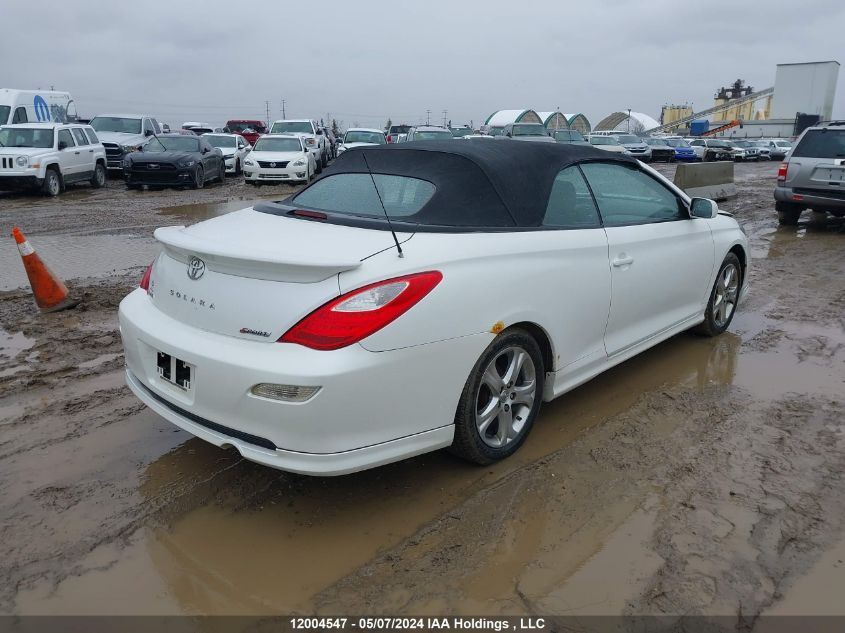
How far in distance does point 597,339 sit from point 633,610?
1772 millimetres

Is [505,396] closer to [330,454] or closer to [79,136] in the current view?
[330,454]

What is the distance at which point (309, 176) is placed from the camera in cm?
2042

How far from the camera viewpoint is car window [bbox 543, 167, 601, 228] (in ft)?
12.6

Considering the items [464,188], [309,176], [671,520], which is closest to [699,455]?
[671,520]

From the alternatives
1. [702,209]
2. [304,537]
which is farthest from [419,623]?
[702,209]

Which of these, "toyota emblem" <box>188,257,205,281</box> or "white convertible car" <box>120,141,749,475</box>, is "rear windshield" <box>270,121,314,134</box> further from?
"toyota emblem" <box>188,257,205,281</box>

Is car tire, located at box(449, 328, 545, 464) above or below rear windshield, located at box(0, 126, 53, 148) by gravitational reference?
below

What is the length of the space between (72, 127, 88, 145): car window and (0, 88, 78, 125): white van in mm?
3494

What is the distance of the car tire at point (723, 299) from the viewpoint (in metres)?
5.52

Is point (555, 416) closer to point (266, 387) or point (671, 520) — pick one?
point (671, 520)

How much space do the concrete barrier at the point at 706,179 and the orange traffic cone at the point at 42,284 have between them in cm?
1177

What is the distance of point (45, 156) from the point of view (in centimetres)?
1636

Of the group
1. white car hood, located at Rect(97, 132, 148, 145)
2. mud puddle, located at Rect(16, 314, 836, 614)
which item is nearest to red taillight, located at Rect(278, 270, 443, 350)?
mud puddle, located at Rect(16, 314, 836, 614)

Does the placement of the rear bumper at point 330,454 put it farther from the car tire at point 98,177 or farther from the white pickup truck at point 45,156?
the car tire at point 98,177
